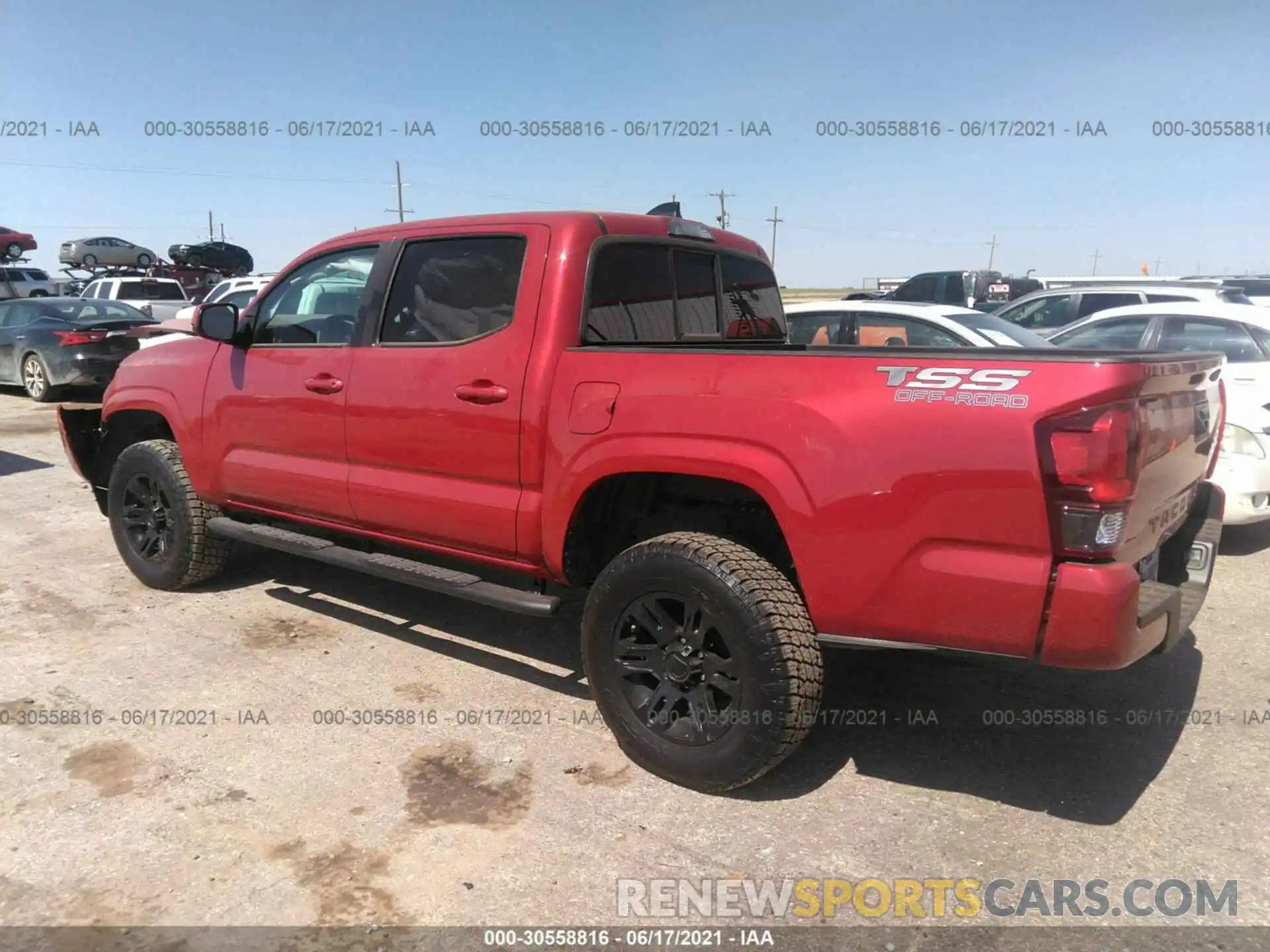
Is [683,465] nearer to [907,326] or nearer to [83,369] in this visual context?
[907,326]

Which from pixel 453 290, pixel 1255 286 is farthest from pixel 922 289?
pixel 453 290

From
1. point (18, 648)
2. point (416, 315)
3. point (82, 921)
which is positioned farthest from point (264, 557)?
point (82, 921)

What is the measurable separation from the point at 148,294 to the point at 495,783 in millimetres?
19167

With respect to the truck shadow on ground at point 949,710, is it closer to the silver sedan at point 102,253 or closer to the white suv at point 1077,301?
the white suv at point 1077,301

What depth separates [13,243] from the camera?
2722 centimetres

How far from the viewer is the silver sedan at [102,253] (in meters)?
27.8

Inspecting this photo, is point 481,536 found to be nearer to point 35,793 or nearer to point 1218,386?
point 35,793

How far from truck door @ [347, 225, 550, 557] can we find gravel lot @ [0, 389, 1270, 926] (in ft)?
2.57

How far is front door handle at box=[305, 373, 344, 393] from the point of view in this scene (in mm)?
4055

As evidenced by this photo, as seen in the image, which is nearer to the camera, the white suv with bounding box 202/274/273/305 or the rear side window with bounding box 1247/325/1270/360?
the rear side window with bounding box 1247/325/1270/360

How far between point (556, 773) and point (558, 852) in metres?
0.48

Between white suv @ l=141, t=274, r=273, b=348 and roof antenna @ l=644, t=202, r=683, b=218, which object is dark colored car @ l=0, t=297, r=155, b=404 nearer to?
white suv @ l=141, t=274, r=273, b=348

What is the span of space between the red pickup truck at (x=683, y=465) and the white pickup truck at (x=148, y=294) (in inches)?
597

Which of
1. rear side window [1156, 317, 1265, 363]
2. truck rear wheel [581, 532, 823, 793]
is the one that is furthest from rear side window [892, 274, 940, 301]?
truck rear wheel [581, 532, 823, 793]
